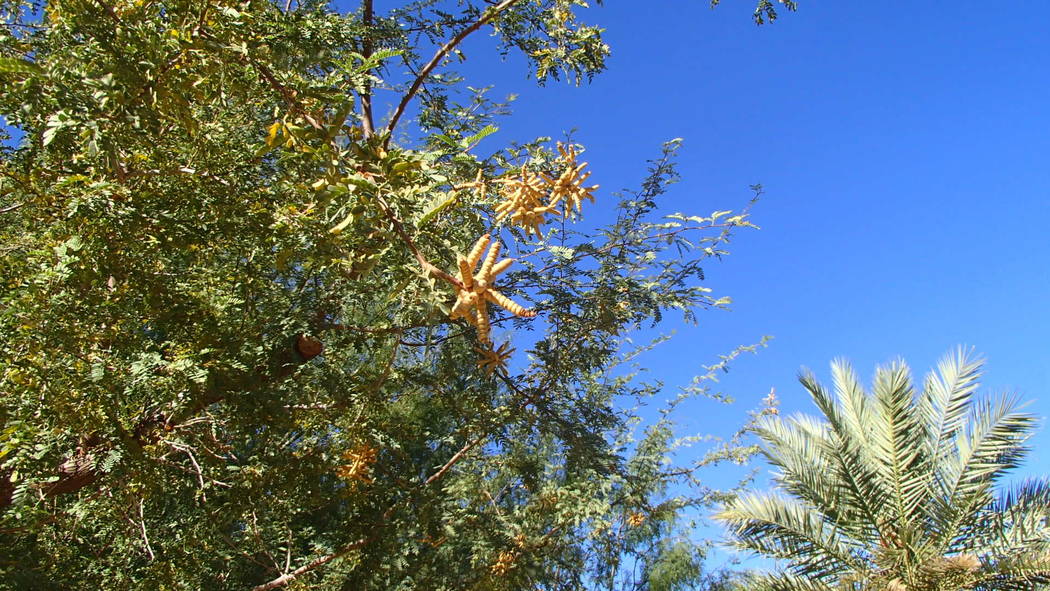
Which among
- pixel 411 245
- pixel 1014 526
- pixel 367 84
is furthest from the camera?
pixel 1014 526

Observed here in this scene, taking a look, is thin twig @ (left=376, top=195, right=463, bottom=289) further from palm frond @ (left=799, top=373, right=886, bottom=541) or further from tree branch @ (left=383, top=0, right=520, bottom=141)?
palm frond @ (left=799, top=373, right=886, bottom=541)

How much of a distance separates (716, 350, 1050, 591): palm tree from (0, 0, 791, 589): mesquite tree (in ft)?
3.77

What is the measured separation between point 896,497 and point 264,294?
4865 millimetres

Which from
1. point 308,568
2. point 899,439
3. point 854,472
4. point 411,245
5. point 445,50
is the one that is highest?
point 445,50

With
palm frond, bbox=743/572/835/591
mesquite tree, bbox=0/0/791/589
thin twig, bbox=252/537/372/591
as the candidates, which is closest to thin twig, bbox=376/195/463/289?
mesquite tree, bbox=0/0/791/589

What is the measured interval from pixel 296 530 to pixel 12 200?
354cm

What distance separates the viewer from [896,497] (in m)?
5.44

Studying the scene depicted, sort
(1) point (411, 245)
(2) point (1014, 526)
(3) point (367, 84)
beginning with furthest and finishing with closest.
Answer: (2) point (1014, 526), (3) point (367, 84), (1) point (411, 245)

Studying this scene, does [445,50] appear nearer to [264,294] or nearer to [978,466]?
[264,294]

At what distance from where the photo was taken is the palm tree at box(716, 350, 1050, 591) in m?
4.93

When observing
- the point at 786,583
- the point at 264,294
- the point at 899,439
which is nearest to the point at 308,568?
the point at 264,294

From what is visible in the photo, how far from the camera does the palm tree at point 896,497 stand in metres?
4.93

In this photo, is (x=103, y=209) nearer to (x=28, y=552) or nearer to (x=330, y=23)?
(x=330, y=23)

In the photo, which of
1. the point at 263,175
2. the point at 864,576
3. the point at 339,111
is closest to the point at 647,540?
the point at 864,576
